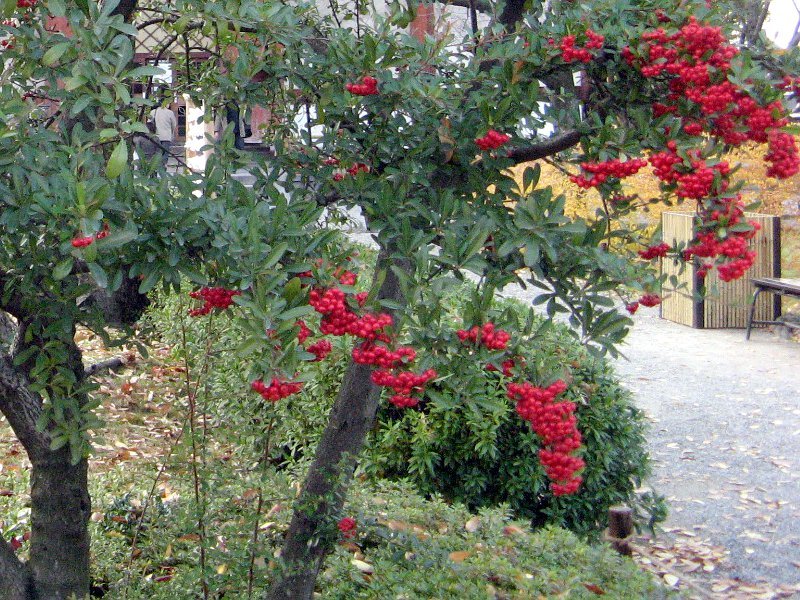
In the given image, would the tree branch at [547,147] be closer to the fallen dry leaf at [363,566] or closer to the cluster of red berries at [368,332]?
the cluster of red berries at [368,332]

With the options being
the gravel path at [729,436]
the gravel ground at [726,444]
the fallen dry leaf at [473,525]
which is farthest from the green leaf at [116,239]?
the gravel path at [729,436]

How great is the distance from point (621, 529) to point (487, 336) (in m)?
2.67

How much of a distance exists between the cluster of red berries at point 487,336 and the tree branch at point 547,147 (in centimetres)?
78

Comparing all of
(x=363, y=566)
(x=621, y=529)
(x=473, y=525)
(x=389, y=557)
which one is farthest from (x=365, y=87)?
(x=621, y=529)

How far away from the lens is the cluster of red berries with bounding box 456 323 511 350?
74.2 inches

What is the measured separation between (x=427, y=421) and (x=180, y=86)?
212cm

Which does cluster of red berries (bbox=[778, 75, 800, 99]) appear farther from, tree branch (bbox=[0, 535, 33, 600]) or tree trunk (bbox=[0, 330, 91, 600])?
tree branch (bbox=[0, 535, 33, 600])

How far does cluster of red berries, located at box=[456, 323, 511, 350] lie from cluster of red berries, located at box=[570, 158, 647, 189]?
1.83ft

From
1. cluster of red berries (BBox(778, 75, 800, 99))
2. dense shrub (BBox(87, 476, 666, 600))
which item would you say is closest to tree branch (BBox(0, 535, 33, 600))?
dense shrub (BBox(87, 476, 666, 600))

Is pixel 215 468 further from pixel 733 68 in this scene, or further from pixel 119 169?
pixel 733 68

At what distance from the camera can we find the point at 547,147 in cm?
254

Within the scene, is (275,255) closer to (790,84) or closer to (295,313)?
(295,313)

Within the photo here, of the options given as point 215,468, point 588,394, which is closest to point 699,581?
point 588,394

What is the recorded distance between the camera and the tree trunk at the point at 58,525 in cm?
282
